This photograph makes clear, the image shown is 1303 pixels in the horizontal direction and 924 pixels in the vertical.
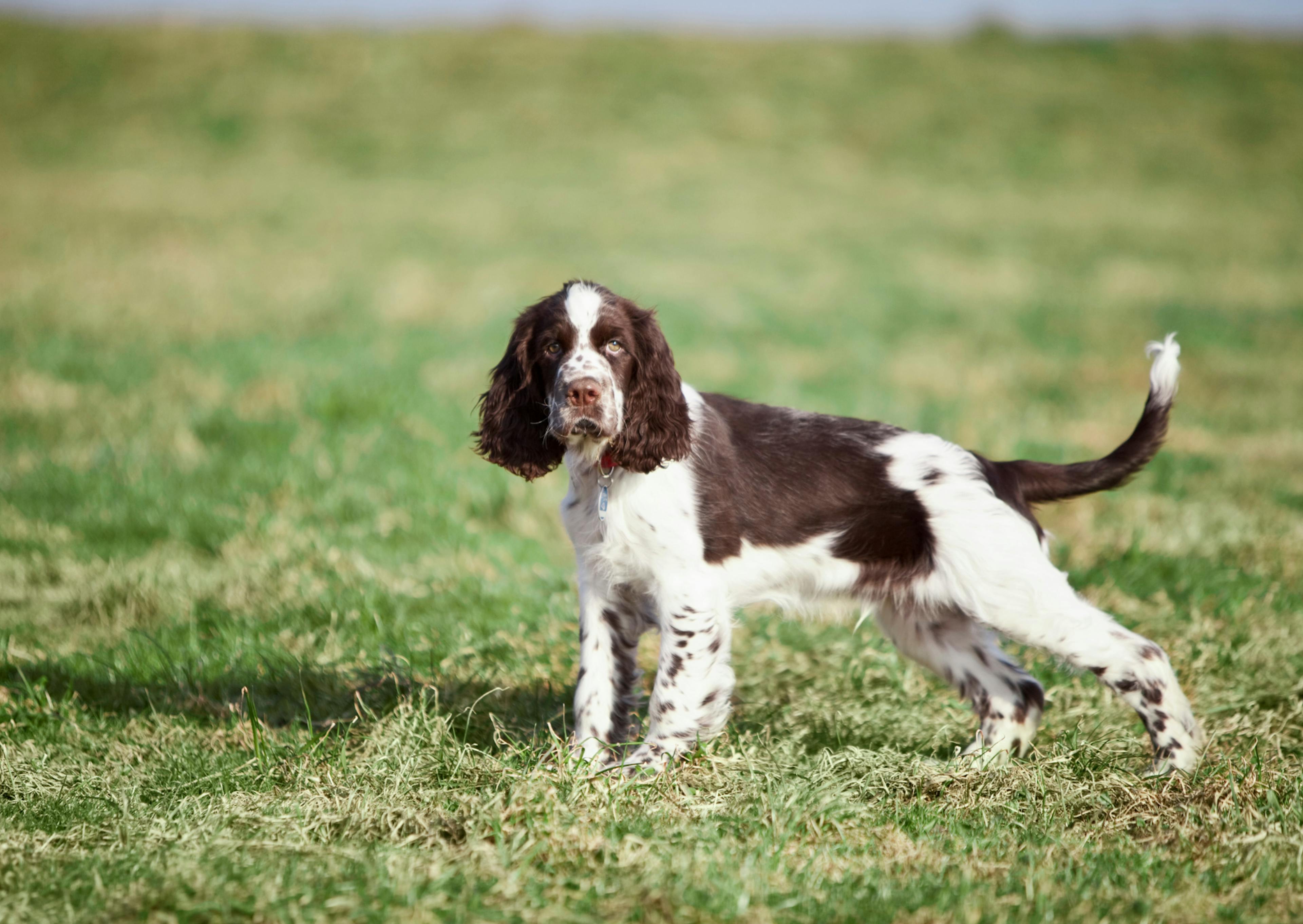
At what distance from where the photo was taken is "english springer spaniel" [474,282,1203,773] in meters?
3.70

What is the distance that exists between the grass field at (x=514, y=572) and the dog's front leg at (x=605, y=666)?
0.70ft

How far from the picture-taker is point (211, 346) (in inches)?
427

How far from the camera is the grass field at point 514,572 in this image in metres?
→ 3.04

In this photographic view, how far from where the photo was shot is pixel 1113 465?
4.07 m

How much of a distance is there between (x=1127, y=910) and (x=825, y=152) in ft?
90.7

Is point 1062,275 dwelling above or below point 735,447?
above

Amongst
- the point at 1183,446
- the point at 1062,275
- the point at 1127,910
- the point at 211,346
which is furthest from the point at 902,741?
the point at 1062,275

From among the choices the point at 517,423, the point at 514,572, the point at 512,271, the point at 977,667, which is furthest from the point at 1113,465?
the point at 512,271

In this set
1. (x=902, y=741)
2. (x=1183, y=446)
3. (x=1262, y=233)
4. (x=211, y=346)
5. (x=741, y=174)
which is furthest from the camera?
(x=741, y=174)

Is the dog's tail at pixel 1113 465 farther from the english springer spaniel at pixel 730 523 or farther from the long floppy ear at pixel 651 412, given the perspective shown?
the long floppy ear at pixel 651 412

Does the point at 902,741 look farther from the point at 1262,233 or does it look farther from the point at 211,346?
the point at 1262,233

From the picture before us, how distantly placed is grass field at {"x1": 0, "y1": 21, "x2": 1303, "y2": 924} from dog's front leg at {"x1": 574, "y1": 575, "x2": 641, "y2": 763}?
0.21 meters

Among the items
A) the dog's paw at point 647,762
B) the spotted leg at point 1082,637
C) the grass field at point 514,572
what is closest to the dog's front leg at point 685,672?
the dog's paw at point 647,762

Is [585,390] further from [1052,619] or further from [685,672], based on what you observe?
[1052,619]
